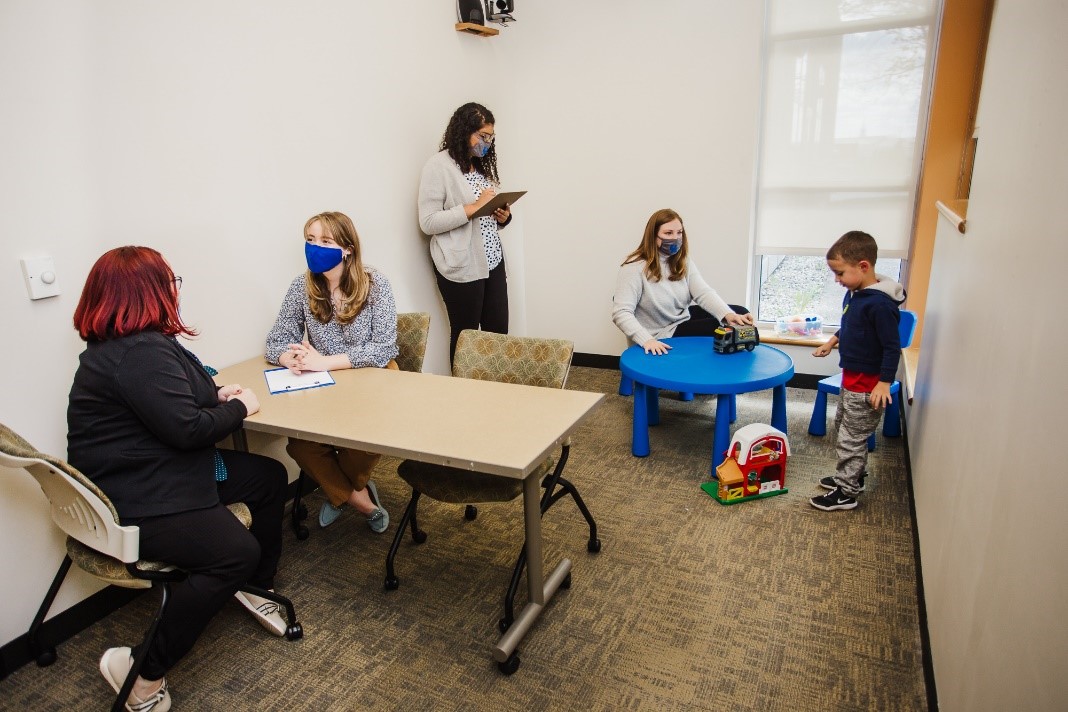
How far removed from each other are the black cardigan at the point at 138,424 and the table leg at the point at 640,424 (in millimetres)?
1995

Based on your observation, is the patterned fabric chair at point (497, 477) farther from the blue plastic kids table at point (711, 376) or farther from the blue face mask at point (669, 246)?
the blue face mask at point (669, 246)

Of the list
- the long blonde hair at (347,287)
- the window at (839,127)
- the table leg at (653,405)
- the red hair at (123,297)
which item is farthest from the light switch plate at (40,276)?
the window at (839,127)

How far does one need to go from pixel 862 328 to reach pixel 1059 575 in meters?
1.88

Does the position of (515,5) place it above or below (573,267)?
above

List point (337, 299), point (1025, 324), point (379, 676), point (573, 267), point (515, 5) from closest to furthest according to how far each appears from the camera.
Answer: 1. point (1025, 324)
2. point (379, 676)
3. point (337, 299)
4. point (515, 5)
5. point (573, 267)

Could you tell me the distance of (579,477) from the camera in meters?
3.19

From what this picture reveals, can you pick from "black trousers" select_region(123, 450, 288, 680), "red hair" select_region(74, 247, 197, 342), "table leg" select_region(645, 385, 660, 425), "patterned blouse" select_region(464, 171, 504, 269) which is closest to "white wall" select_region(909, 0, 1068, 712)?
"table leg" select_region(645, 385, 660, 425)

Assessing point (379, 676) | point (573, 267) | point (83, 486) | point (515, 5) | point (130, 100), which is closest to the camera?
point (83, 486)

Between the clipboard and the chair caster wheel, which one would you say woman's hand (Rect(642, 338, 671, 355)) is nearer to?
the clipboard

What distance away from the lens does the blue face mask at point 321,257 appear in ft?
8.36

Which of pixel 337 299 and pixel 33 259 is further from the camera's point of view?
pixel 337 299

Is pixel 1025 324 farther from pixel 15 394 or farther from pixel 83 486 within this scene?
pixel 15 394

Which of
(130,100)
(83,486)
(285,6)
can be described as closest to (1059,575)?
(83,486)

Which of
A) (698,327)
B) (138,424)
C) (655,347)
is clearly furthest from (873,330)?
(138,424)
